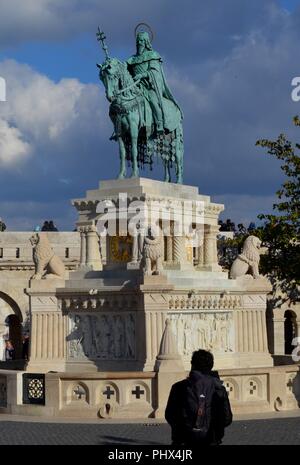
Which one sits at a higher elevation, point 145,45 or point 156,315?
point 145,45

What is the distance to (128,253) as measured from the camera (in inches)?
878

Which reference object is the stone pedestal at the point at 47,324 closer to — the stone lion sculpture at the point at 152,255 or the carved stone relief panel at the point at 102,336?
the carved stone relief panel at the point at 102,336

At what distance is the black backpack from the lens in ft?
34.0

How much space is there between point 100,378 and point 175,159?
7282 millimetres

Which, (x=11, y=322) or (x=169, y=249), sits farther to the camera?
(x=11, y=322)

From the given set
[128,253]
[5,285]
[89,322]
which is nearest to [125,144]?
[128,253]

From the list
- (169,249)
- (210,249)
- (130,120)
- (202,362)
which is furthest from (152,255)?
(202,362)

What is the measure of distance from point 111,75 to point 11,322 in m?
25.1

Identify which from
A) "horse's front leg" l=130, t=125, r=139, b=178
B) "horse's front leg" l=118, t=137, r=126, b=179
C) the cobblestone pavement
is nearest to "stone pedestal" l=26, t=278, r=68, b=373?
"horse's front leg" l=118, t=137, r=126, b=179

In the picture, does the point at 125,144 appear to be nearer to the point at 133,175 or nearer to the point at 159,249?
the point at 133,175

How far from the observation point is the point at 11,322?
45219 mm

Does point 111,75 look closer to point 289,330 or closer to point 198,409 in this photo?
point 198,409

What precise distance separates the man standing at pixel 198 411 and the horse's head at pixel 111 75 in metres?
12.4

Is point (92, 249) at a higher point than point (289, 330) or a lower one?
higher
